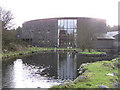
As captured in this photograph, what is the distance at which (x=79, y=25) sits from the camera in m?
39.0

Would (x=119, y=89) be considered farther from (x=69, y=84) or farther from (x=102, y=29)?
(x=102, y=29)

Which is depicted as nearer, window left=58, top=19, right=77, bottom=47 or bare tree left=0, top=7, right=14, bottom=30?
bare tree left=0, top=7, right=14, bottom=30

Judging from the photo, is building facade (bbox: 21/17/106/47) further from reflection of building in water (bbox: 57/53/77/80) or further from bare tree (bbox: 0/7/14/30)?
reflection of building in water (bbox: 57/53/77/80)

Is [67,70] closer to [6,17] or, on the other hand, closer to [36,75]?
[36,75]

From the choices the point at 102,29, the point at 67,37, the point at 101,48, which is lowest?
the point at 101,48

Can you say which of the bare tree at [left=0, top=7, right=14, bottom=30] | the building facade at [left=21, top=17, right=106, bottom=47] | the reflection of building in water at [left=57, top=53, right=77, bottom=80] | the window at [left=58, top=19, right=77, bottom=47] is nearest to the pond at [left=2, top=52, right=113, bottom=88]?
the reflection of building in water at [left=57, top=53, right=77, bottom=80]

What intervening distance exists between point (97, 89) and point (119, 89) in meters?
0.84

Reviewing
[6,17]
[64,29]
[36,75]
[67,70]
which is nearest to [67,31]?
[64,29]

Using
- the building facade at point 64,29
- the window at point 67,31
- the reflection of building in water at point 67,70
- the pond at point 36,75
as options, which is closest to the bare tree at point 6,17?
the pond at point 36,75

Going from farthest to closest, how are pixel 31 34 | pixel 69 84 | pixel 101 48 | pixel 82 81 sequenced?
pixel 31 34 < pixel 101 48 < pixel 82 81 < pixel 69 84

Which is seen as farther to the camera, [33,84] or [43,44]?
[43,44]

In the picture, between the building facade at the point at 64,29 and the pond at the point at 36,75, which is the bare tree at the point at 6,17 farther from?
the building facade at the point at 64,29

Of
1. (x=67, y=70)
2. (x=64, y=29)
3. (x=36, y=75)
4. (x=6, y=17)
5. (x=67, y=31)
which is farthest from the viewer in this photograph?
(x=64, y=29)

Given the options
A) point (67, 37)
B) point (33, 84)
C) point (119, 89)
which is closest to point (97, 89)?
point (119, 89)
